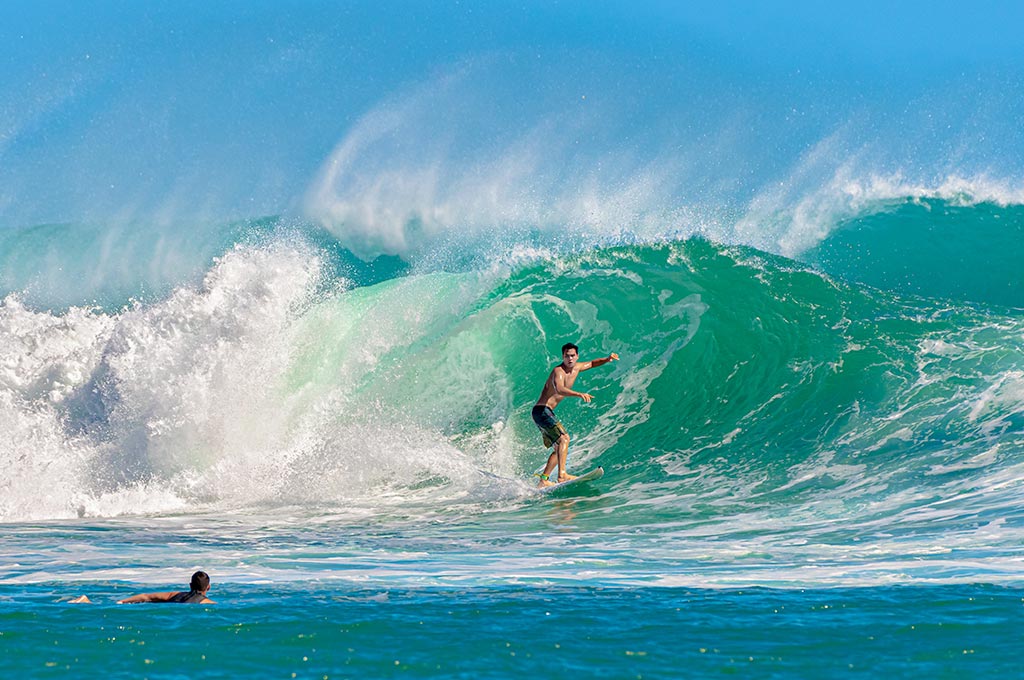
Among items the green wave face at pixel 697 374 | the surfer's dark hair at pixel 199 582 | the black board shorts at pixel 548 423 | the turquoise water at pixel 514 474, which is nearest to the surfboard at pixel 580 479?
the turquoise water at pixel 514 474

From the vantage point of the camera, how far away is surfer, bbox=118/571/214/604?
225 inches

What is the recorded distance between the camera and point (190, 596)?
5.74 meters

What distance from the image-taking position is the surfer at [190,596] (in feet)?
18.7

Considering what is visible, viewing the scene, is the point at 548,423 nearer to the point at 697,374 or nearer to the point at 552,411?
the point at 552,411

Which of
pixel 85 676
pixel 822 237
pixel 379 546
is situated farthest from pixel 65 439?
pixel 822 237

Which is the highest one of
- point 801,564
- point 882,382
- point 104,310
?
point 104,310

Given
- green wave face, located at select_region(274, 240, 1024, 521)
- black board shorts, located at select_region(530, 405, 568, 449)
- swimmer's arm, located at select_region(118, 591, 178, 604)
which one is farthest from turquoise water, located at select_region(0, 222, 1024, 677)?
black board shorts, located at select_region(530, 405, 568, 449)

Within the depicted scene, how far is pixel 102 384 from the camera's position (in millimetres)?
13102

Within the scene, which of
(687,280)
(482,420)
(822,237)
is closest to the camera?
(482,420)

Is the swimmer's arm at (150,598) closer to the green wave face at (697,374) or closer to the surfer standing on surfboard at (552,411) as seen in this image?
the green wave face at (697,374)

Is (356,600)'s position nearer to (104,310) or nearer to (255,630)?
(255,630)

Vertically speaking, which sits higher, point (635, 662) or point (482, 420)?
point (482, 420)

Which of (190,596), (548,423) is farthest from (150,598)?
(548,423)

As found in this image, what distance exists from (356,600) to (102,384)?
851cm
